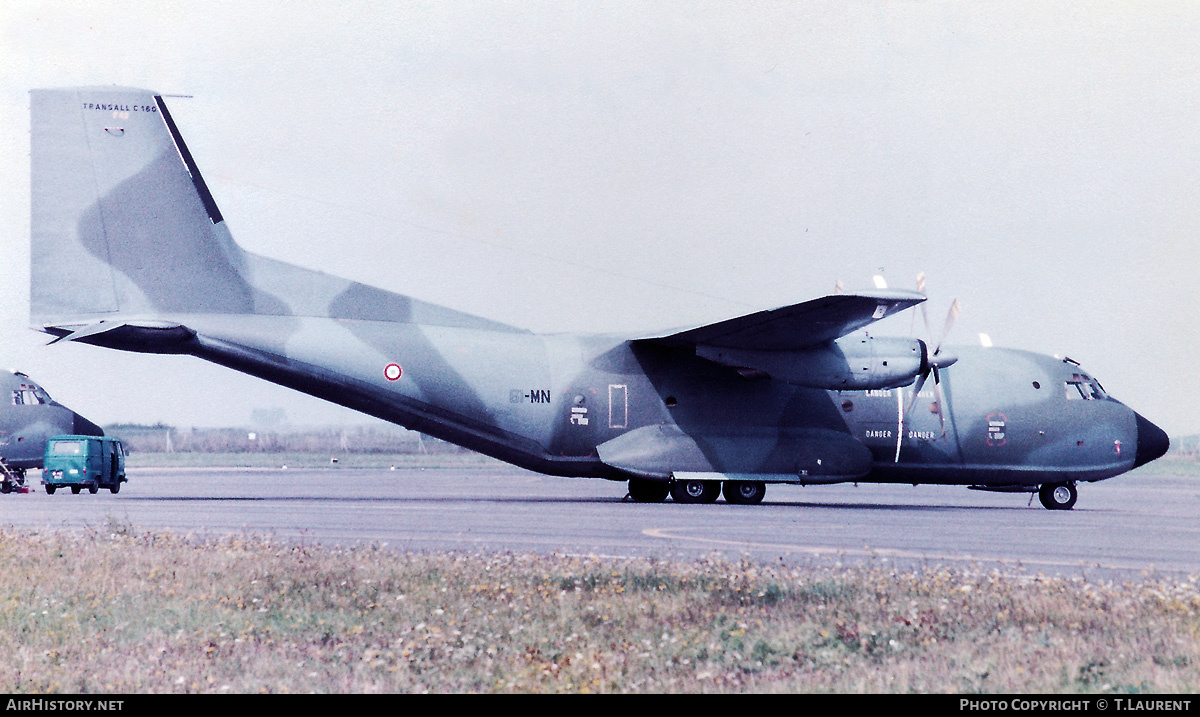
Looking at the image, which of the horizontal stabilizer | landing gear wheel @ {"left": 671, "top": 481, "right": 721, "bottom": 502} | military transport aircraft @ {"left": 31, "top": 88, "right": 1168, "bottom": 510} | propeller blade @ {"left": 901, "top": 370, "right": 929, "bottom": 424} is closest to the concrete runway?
landing gear wheel @ {"left": 671, "top": 481, "right": 721, "bottom": 502}

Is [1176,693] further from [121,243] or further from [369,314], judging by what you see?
[121,243]

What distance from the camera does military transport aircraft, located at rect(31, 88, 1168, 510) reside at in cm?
2561

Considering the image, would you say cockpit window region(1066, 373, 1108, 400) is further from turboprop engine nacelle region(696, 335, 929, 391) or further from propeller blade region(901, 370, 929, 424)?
turboprop engine nacelle region(696, 335, 929, 391)

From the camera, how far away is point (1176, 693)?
8.36 meters

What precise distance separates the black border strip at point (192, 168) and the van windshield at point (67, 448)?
44.1 feet

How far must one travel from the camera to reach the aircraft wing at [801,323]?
24812 mm

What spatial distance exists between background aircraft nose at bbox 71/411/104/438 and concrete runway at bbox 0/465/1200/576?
22.4 ft

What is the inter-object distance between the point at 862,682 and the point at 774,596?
3918 mm

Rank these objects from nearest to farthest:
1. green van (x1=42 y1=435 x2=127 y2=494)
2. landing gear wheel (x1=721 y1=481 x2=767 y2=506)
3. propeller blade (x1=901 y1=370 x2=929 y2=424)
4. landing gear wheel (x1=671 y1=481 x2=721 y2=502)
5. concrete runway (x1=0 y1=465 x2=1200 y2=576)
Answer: concrete runway (x1=0 y1=465 x2=1200 y2=576) → propeller blade (x1=901 y1=370 x2=929 y2=424) → landing gear wheel (x1=671 y1=481 x2=721 y2=502) → landing gear wheel (x1=721 y1=481 x2=767 y2=506) → green van (x1=42 y1=435 x2=127 y2=494)

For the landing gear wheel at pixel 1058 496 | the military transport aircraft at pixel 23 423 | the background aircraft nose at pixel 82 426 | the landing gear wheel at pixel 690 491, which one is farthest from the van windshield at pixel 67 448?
the landing gear wheel at pixel 1058 496

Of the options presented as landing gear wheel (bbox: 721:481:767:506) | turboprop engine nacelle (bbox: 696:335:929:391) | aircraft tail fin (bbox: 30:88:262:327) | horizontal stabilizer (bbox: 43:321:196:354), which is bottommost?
landing gear wheel (bbox: 721:481:767:506)

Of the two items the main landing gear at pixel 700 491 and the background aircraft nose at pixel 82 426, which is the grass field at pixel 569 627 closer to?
the main landing gear at pixel 700 491

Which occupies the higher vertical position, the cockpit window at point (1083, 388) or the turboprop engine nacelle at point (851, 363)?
the turboprop engine nacelle at point (851, 363)

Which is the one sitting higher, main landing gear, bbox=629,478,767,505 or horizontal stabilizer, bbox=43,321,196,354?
horizontal stabilizer, bbox=43,321,196,354
